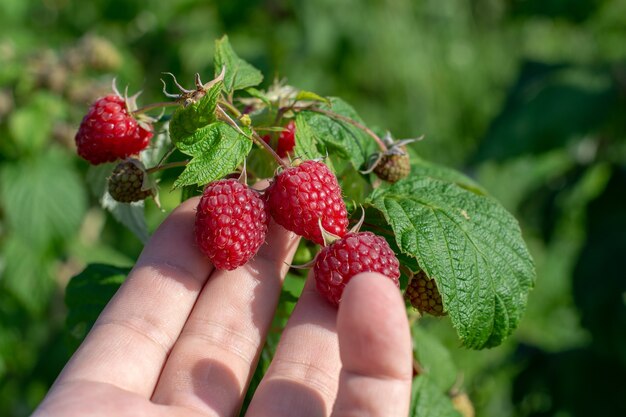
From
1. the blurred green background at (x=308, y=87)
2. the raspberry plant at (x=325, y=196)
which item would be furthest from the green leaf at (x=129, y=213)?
the blurred green background at (x=308, y=87)

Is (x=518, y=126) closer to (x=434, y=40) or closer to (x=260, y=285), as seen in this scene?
(x=260, y=285)

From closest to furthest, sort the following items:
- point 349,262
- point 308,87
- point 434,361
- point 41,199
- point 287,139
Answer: point 349,262, point 287,139, point 434,361, point 41,199, point 308,87

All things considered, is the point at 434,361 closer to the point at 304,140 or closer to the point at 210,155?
the point at 304,140

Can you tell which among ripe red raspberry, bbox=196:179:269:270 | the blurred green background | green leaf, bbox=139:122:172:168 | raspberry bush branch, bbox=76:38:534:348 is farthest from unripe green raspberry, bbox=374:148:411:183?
the blurred green background

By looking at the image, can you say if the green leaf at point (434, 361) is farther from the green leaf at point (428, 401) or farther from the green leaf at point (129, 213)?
the green leaf at point (129, 213)

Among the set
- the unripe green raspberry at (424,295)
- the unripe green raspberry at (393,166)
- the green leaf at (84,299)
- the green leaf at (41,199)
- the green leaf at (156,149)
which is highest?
the unripe green raspberry at (393,166)

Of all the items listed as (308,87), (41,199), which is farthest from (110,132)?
(308,87)

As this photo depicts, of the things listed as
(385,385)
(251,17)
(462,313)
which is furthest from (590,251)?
(251,17)
